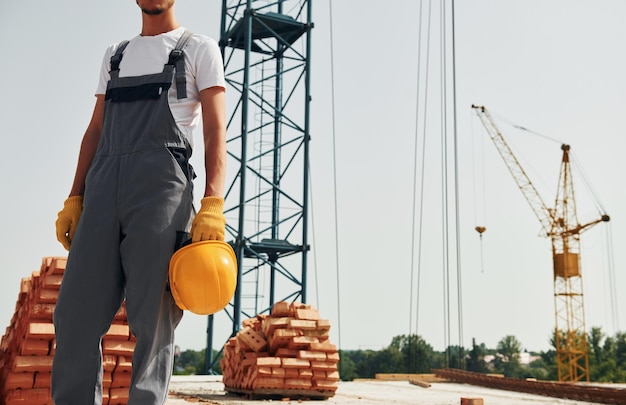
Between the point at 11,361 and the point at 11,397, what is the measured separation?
33 cm

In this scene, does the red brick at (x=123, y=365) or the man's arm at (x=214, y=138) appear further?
the red brick at (x=123, y=365)

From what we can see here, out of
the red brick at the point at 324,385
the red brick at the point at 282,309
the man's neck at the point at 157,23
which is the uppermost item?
the man's neck at the point at 157,23

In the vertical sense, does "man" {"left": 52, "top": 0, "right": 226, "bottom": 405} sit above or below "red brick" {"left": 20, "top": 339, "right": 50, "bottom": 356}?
above

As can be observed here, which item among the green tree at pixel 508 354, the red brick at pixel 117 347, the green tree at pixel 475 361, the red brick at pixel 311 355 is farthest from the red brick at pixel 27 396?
the green tree at pixel 508 354

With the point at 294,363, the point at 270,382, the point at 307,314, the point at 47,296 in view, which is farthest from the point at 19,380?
the point at 307,314

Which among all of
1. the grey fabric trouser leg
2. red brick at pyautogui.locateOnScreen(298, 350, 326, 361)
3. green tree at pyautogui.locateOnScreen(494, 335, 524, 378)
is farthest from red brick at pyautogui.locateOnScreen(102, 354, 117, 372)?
green tree at pyautogui.locateOnScreen(494, 335, 524, 378)

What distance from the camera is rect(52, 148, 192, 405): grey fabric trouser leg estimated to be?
7.81ft

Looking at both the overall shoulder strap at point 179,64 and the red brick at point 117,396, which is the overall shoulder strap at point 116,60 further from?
the red brick at point 117,396

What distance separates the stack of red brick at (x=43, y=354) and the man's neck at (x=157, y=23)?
2.68m

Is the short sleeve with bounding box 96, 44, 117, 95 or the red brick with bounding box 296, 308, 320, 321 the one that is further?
the red brick with bounding box 296, 308, 320, 321

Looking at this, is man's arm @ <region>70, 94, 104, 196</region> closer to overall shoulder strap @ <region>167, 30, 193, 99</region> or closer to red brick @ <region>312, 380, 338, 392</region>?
overall shoulder strap @ <region>167, 30, 193, 99</region>

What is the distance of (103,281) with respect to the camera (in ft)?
7.86

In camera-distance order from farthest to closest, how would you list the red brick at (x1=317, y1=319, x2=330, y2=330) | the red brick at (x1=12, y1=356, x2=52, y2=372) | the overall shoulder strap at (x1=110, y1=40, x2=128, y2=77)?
the red brick at (x1=317, y1=319, x2=330, y2=330)
the red brick at (x1=12, y1=356, x2=52, y2=372)
the overall shoulder strap at (x1=110, y1=40, x2=128, y2=77)

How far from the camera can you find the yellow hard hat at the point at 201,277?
90.6 inches
